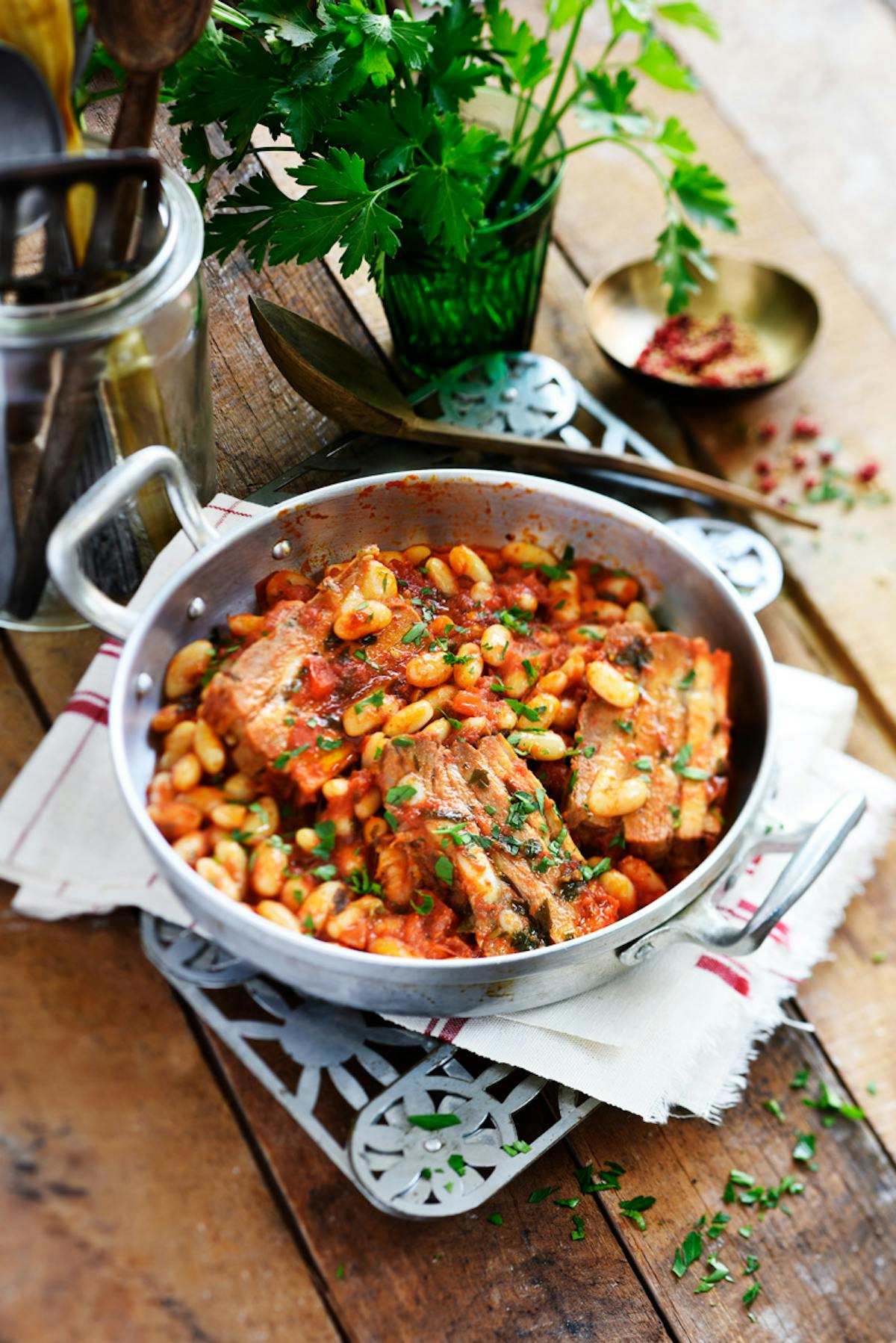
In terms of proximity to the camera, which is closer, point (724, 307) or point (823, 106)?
point (724, 307)

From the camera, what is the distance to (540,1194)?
4.57 feet

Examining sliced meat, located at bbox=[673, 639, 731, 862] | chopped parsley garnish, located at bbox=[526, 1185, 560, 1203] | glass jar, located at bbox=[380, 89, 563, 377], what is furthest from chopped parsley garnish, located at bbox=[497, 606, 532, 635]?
chopped parsley garnish, located at bbox=[526, 1185, 560, 1203]

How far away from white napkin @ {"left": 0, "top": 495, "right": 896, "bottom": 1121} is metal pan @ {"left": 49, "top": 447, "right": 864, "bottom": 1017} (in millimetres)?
56

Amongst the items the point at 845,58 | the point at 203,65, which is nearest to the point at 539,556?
the point at 203,65

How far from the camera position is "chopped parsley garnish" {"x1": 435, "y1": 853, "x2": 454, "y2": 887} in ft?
4.23

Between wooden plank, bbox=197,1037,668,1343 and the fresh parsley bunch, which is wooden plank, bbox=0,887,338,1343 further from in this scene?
the fresh parsley bunch

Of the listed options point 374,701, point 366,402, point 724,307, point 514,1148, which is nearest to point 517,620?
point 374,701

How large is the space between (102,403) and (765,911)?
34.5 inches

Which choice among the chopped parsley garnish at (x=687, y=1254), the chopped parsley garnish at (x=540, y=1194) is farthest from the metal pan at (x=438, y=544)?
the chopped parsley garnish at (x=687, y=1254)

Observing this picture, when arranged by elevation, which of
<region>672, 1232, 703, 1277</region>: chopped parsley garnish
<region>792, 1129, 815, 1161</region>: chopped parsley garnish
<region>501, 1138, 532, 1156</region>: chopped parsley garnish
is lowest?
<region>672, 1232, 703, 1277</region>: chopped parsley garnish

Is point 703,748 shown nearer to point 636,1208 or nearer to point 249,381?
point 636,1208

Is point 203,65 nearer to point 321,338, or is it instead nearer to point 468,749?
point 321,338

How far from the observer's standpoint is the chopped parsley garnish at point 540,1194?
4.55ft

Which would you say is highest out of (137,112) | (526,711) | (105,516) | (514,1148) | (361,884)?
(137,112)
